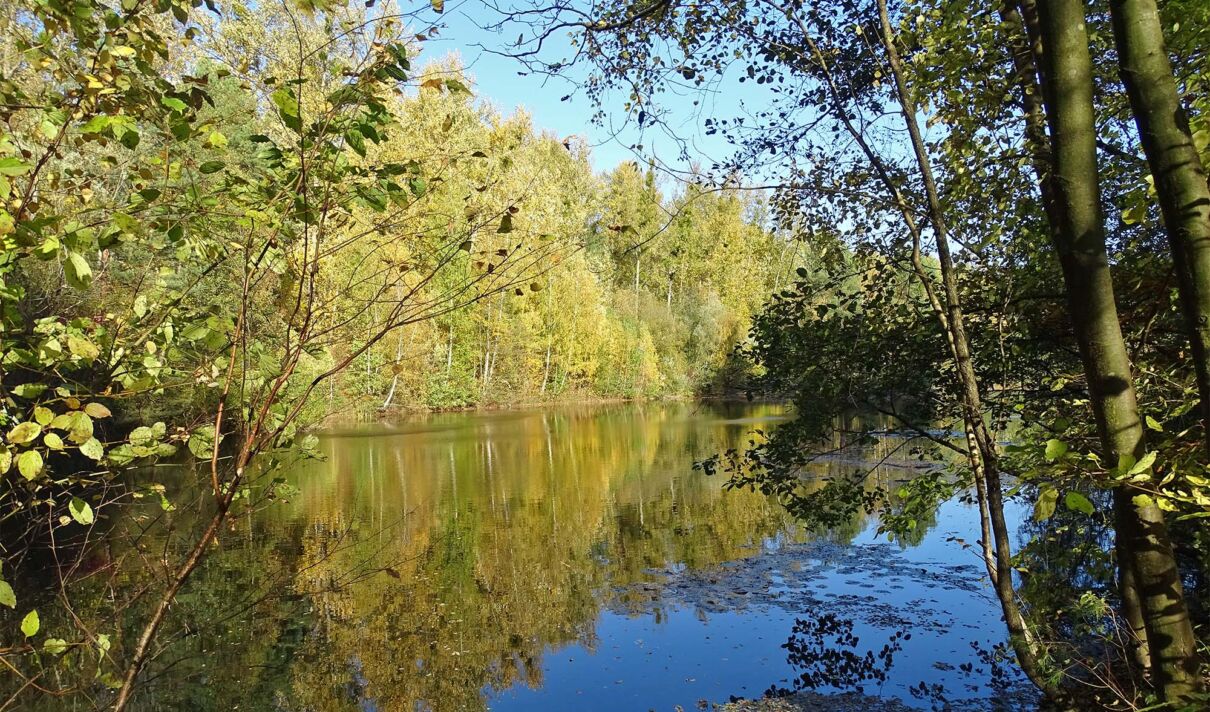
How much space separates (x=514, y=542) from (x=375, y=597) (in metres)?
2.75

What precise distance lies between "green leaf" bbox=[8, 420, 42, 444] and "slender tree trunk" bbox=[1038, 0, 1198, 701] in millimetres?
2289

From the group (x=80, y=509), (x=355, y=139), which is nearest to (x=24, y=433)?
(x=80, y=509)

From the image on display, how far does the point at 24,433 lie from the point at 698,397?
6.67 m

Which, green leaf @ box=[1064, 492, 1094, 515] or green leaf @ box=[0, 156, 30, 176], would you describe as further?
green leaf @ box=[1064, 492, 1094, 515]

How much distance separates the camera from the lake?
20.9 feet

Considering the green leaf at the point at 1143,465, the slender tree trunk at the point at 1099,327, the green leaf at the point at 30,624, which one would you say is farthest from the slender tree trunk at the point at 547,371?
the green leaf at the point at 1143,465

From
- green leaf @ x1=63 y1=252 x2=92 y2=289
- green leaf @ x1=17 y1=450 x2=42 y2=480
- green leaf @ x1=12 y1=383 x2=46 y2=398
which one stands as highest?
green leaf @ x1=63 y1=252 x2=92 y2=289

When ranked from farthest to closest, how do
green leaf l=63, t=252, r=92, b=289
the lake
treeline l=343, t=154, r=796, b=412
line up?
treeline l=343, t=154, r=796, b=412
the lake
green leaf l=63, t=252, r=92, b=289

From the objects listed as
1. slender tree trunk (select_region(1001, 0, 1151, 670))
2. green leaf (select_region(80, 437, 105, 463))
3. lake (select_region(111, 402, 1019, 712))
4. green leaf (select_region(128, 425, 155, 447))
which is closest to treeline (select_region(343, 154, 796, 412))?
lake (select_region(111, 402, 1019, 712))

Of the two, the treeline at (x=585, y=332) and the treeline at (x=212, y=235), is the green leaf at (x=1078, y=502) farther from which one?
the treeline at (x=585, y=332)

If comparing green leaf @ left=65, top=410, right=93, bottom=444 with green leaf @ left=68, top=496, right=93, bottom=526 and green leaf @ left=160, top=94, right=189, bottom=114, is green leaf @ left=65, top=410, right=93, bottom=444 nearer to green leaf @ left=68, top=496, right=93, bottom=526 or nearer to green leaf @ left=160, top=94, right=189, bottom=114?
green leaf @ left=68, top=496, right=93, bottom=526

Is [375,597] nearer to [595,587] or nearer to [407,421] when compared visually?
[595,587]

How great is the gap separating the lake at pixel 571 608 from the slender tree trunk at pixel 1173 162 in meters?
2.47

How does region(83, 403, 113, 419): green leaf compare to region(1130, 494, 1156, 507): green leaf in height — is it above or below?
above
